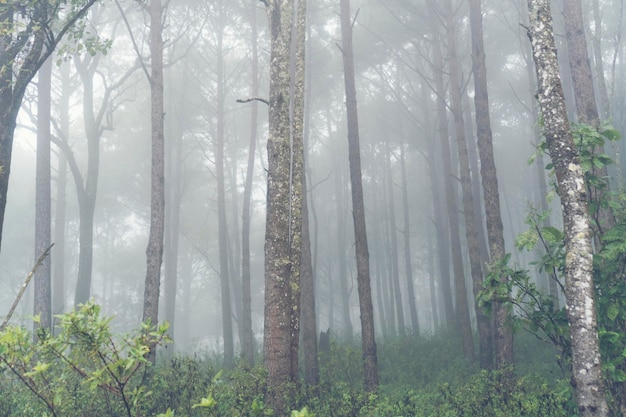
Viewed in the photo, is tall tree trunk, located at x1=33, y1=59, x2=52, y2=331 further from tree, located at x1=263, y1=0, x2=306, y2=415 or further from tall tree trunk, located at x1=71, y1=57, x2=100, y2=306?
tree, located at x1=263, y1=0, x2=306, y2=415

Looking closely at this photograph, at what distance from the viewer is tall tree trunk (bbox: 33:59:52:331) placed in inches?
495

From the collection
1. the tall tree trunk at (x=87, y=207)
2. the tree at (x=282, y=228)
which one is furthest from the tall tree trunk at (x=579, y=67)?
the tall tree trunk at (x=87, y=207)

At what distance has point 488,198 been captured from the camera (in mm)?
10641

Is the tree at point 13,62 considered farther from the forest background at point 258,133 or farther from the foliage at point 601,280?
the forest background at point 258,133

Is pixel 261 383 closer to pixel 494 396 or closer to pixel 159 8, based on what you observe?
pixel 494 396

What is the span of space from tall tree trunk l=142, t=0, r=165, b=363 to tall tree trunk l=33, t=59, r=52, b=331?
3.14 m

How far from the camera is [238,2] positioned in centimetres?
2212

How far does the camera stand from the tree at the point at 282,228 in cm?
631

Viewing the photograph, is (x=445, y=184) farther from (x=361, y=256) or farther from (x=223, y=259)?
(x=223, y=259)

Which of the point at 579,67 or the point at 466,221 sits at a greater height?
the point at 579,67

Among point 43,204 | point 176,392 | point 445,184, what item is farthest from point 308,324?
point 445,184

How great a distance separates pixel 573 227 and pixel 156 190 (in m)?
8.55

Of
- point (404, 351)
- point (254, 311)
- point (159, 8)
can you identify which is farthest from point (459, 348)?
point (254, 311)

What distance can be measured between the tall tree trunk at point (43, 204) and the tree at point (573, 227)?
431 inches
